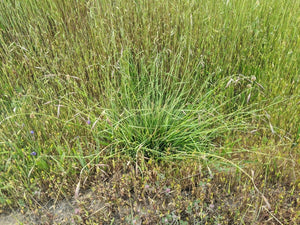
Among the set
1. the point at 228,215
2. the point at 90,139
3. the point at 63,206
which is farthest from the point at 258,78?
the point at 63,206

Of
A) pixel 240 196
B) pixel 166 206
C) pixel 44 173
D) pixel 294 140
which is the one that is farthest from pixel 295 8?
pixel 44 173

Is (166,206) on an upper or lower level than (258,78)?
lower

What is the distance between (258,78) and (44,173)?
1.69m

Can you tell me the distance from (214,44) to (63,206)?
5.51ft

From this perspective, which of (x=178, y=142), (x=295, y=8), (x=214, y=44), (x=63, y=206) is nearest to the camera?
(x=63, y=206)

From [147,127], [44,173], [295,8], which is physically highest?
[295,8]

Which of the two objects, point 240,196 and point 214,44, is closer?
point 240,196

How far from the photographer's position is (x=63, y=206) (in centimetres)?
167

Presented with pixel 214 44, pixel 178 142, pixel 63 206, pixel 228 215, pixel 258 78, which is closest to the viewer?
pixel 228 215

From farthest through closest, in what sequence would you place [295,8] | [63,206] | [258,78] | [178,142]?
[295,8] → [258,78] → [178,142] → [63,206]

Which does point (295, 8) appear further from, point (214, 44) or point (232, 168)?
point (232, 168)

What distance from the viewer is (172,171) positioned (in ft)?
5.80

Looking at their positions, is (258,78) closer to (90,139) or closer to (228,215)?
(228,215)

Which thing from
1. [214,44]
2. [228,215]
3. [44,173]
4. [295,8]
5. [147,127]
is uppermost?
[295,8]
